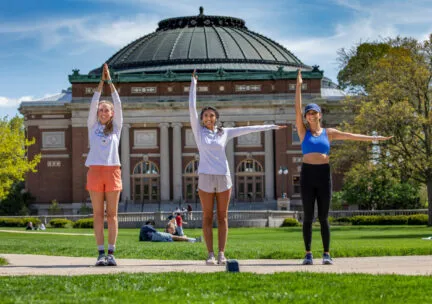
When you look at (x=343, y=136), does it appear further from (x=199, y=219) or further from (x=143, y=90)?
(x=143, y=90)

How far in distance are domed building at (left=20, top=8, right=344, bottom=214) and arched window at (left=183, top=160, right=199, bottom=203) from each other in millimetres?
96

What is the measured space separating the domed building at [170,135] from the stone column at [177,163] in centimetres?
10

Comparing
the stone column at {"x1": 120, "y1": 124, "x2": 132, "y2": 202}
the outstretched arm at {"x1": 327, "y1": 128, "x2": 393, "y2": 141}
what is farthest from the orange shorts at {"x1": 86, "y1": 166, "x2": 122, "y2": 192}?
the stone column at {"x1": 120, "y1": 124, "x2": 132, "y2": 202}

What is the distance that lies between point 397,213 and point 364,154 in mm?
13998

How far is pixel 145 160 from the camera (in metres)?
91.2

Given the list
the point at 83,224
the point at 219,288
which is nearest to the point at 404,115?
the point at 83,224

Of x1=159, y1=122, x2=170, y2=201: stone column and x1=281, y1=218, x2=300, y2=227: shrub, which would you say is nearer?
x1=281, y1=218, x2=300, y2=227: shrub

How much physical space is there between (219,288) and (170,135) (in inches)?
3182

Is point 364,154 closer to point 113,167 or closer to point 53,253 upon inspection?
point 53,253

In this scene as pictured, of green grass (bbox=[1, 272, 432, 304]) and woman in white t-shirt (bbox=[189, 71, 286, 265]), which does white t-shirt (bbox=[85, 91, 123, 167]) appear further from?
green grass (bbox=[1, 272, 432, 304])

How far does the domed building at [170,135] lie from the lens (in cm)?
9000

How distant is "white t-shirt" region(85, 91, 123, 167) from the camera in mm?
15578

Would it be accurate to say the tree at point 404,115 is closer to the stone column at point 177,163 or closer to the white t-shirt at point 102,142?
the white t-shirt at point 102,142

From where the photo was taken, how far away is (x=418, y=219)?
5894cm
